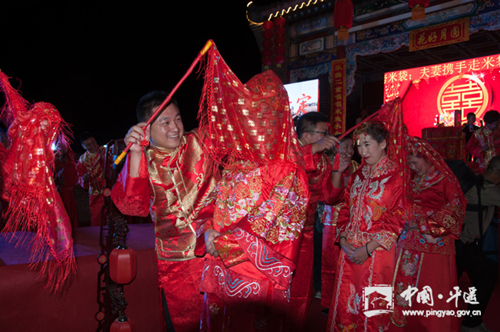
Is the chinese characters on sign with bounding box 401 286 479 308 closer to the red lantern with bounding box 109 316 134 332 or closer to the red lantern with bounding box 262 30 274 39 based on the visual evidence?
the red lantern with bounding box 109 316 134 332

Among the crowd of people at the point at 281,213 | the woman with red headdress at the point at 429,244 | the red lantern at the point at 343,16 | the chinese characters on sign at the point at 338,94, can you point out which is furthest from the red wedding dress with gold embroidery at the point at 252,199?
the chinese characters on sign at the point at 338,94

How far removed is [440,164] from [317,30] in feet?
21.2

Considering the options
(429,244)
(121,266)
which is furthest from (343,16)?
(121,266)

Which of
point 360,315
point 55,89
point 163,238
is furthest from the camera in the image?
point 55,89

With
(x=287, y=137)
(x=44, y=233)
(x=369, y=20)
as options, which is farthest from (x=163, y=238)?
(x=369, y=20)

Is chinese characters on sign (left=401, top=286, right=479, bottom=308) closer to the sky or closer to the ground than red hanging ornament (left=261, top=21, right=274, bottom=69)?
closer to the ground

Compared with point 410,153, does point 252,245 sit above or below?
below

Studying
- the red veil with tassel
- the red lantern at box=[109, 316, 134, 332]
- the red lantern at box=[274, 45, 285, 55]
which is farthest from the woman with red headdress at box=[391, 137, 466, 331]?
the red lantern at box=[274, 45, 285, 55]

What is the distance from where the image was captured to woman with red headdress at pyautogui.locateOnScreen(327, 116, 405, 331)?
2.07 meters

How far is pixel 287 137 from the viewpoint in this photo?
164 cm

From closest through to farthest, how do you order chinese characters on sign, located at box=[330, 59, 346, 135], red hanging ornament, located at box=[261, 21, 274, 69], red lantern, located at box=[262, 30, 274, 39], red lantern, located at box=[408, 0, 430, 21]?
red lantern, located at box=[408, 0, 430, 21] < chinese characters on sign, located at box=[330, 59, 346, 135] < red hanging ornament, located at box=[261, 21, 274, 69] < red lantern, located at box=[262, 30, 274, 39]

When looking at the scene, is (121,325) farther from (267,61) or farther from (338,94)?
(267,61)

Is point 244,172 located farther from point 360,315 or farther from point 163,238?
point 360,315

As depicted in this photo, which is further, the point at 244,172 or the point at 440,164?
the point at 440,164
